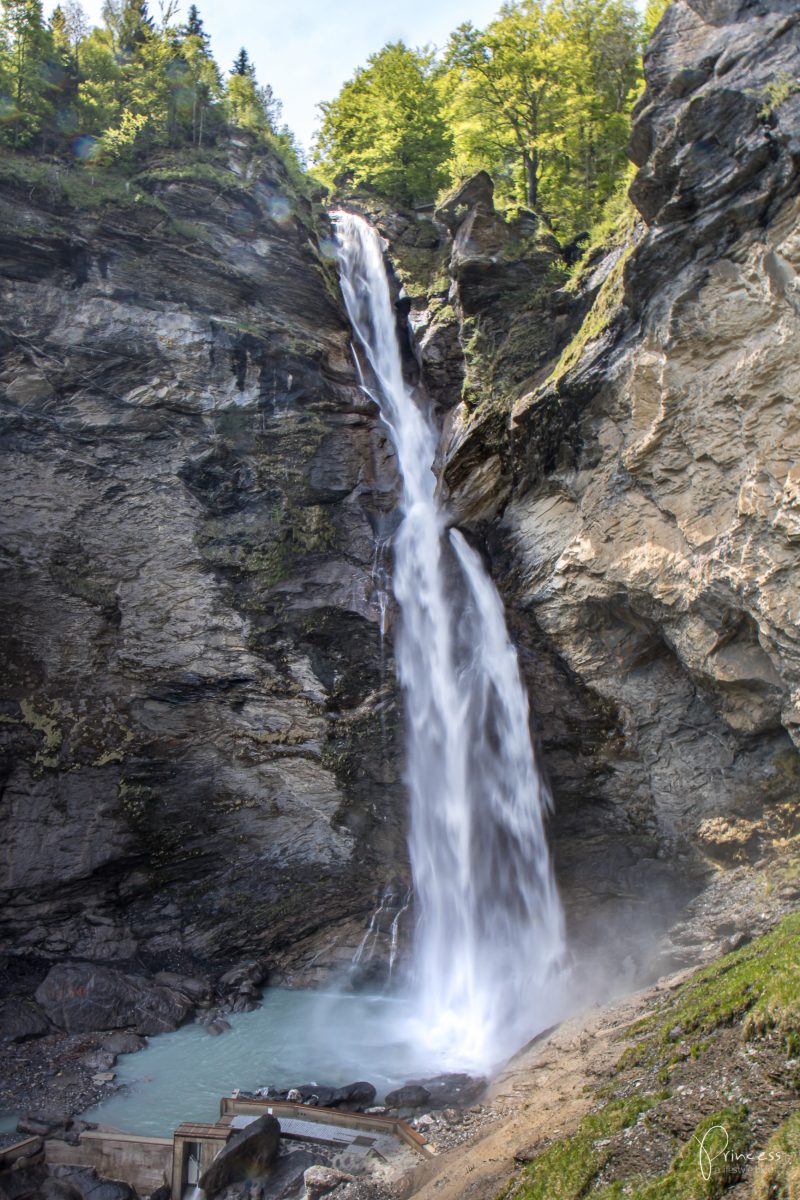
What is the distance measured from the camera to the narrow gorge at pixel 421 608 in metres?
11.3

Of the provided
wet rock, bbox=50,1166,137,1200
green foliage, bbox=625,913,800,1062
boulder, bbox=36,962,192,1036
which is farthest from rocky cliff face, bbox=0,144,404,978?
green foliage, bbox=625,913,800,1062

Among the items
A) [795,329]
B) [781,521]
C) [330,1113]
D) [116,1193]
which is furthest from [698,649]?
[116,1193]

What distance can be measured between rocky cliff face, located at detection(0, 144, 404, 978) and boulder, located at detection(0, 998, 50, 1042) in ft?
3.27

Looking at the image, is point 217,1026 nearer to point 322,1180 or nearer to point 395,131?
point 322,1180

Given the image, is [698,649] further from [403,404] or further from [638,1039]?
[403,404]

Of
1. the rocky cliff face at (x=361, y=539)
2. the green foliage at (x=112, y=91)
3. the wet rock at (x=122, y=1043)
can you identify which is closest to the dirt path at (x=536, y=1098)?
the rocky cliff face at (x=361, y=539)

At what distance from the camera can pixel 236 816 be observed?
14.8 meters

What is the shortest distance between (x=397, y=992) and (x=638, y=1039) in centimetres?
736

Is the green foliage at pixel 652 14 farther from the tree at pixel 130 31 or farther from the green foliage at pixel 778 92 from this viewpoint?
the tree at pixel 130 31

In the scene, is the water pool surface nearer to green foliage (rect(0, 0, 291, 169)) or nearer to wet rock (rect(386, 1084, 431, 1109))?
wet rock (rect(386, 1084, 431, 1109))

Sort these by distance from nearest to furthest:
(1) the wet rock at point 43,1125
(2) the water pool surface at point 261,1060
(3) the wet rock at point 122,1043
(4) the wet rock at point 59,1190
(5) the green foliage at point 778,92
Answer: (4) the wet rock at point 59,1190 → (1) the wet rock at point 43,1125 → (2) the water pool surface at point 261,1060 → (5) the green foliage at point 778,92 → (3) the wet rock at point 122,1043

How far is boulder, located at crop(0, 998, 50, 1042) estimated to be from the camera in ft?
39.7

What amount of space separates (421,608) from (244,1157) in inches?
380

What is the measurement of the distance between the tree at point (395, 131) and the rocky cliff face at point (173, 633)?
31.9ft
